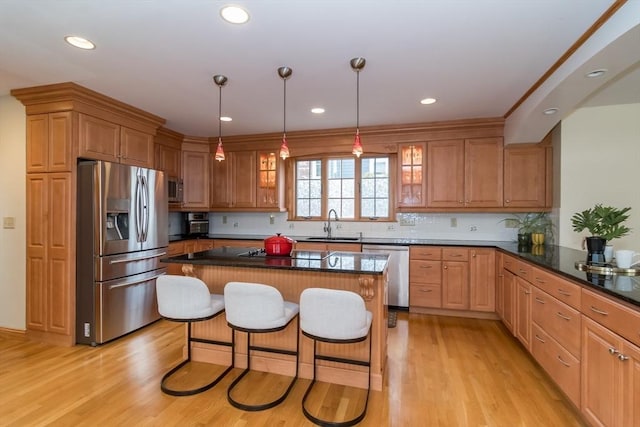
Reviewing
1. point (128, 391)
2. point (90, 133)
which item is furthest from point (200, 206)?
point (128, 391)

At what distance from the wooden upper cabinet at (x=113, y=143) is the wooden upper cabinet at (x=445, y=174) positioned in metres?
3.65

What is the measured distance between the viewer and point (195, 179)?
16.9ft

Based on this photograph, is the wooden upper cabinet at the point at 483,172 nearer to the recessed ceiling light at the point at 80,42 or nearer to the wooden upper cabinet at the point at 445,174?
the wooden upper cabinet at the point at 445,174

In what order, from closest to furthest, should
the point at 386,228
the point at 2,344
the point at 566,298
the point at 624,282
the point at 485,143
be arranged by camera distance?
the point at 624,282, the point at 566,298, the point at 2,344, the point at 485,143, the point at 386,228

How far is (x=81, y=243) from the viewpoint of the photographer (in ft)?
10.5

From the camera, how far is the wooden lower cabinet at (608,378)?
1.51 m

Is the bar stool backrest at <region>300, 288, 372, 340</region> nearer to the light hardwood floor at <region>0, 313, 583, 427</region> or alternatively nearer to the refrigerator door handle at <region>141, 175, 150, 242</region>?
the light hardwood floor at <region>0, 313, 583, 427</region>

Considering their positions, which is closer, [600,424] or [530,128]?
[600,424]

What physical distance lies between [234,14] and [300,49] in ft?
1.86

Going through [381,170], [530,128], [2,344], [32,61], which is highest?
[32,61]

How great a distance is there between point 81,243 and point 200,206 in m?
2.06

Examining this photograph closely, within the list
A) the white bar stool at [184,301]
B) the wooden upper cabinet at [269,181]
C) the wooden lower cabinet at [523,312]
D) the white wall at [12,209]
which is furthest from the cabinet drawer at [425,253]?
the white wall at [12,209]

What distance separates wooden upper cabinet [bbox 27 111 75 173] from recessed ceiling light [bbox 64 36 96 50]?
1080 mm

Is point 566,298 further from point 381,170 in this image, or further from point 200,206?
point 200,206
